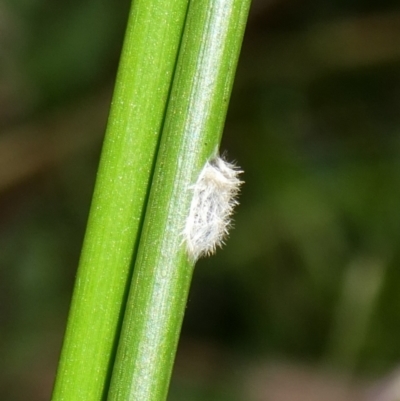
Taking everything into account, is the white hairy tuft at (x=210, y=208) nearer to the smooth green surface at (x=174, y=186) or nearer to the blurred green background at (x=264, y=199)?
the smooth green surface at (x=174, y=186)

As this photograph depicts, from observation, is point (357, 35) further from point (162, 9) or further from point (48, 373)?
point (162, 9)

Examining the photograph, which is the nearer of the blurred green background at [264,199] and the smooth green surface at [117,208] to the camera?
the smooth green surface at [117,208]

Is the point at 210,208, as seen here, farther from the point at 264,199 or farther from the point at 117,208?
the point at 264,199

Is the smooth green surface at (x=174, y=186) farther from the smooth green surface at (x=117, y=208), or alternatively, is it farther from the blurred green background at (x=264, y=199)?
the blurred green background at (x=264, y=199)

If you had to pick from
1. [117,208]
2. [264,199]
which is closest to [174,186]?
[117,208]

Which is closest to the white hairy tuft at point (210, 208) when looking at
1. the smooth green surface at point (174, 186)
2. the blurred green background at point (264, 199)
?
the smooth green surface at point (174, 186)

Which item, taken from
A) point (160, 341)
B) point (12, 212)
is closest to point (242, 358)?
point (12, 212)
